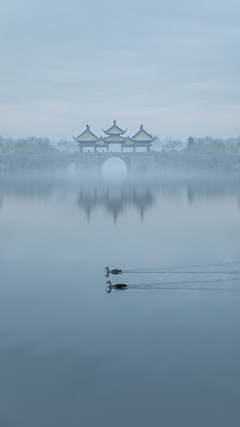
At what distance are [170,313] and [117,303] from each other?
1.29 m

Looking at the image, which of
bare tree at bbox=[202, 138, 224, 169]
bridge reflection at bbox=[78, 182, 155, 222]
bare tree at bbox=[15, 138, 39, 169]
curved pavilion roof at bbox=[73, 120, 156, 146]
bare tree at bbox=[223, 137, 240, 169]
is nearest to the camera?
bridge reflection at bbox=[78, 182, 155, 222]

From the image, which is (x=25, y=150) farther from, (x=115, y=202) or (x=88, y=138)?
(x=115, y=202)

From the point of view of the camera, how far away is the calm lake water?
4980mm

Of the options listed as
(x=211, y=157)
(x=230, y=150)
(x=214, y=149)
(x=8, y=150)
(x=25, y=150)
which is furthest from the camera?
(x=211, y=157)

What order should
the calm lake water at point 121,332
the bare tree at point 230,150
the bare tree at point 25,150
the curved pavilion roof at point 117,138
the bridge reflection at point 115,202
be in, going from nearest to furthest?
the calm lake water at point 121,332 < the bridge reflection at point 115,202 < the curved pavilion roof at point 117,138 < the bare tree at point 230,150 < the bare tree at point 25,150

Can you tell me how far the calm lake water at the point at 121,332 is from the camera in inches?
196

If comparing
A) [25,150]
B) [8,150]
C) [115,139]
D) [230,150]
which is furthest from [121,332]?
[230,150]

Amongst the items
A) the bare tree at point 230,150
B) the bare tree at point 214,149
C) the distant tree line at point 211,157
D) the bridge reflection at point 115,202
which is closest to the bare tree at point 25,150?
the distant tree line at point 211,157

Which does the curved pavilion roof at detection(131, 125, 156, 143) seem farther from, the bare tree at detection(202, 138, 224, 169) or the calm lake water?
the calm lake water

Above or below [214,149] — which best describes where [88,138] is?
above

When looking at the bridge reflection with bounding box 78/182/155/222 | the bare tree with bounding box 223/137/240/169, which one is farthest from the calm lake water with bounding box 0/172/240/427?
the bare tree with bounding box 223/137/240/169

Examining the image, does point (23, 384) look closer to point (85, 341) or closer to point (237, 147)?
point (85, 341)

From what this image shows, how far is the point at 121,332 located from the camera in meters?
6.89

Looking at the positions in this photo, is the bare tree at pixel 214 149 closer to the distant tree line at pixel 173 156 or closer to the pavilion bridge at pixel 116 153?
the distant tree line at pixel 173 156
